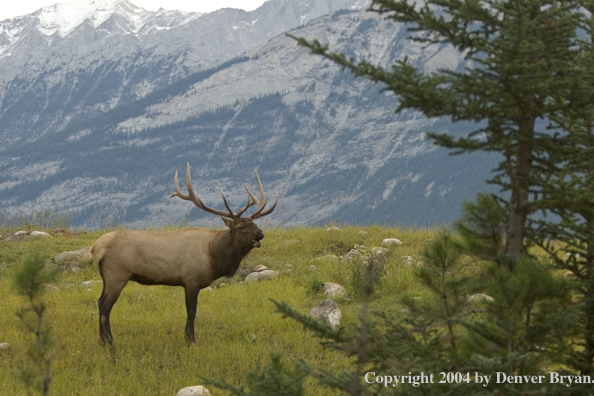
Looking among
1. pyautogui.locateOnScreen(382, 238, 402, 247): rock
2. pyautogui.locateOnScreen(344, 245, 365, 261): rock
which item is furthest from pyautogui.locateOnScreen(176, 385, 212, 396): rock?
pyautogui.locateOnScreen(382, 238, 402, 247): rock

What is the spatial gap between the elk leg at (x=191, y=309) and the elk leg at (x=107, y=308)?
888 mm

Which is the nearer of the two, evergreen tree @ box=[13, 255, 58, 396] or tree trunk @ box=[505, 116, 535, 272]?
evergreen tree @ box=[13, 255, 58, 396]

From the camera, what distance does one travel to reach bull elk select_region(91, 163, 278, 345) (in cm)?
800

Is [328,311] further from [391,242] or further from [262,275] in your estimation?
[391,242]

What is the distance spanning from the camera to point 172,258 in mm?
8328

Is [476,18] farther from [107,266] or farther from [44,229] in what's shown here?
[44,229]

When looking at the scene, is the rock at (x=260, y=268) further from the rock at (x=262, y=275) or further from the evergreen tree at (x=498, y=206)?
the evergreen tree at (x=498, y=206)

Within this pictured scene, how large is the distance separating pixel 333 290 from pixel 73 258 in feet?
17.7

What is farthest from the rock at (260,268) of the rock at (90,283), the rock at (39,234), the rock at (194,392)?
the rock at (194,392)

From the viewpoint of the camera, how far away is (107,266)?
8000 millimetres

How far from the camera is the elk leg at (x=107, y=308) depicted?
308 inches

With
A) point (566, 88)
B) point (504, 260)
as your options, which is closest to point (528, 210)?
point (504, 260)

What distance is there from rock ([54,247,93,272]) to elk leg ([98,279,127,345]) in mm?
4341

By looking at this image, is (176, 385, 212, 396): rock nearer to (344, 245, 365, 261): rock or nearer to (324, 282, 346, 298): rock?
(324, 282, 346, 298): rock
